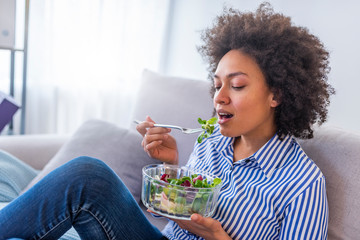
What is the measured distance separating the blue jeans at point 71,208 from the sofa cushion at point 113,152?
57 centimetres

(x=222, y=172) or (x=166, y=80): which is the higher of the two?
(x=166, y=80)

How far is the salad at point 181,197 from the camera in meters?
0.92

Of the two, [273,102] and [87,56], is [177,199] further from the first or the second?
[87,56]

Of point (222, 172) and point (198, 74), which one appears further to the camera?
point (198, 74)

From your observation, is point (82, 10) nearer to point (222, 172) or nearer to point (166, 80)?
A: point (166, 80)

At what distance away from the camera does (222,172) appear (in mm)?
1243

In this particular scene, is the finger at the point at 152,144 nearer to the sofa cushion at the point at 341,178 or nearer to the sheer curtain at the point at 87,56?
the sofa cushion at the point at 341,178

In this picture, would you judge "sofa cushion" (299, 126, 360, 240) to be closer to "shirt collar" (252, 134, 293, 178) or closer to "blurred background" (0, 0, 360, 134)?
"shirt collar" (252, 134, 293, 178)

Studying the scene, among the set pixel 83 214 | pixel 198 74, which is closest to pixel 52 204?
pixel 83 214

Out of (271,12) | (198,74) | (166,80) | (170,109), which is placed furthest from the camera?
(198,74)

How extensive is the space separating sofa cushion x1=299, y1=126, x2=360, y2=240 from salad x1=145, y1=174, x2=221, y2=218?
415 mm

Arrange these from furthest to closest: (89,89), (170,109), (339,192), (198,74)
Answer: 1. (89,89)
2. (198,74)
3. (170,109)
4. (339,192)

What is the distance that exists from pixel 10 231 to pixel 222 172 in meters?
0.63

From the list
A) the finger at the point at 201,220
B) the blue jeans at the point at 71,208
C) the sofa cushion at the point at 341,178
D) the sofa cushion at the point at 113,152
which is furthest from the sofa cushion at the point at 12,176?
the sofa cushion at the point at 341,178
